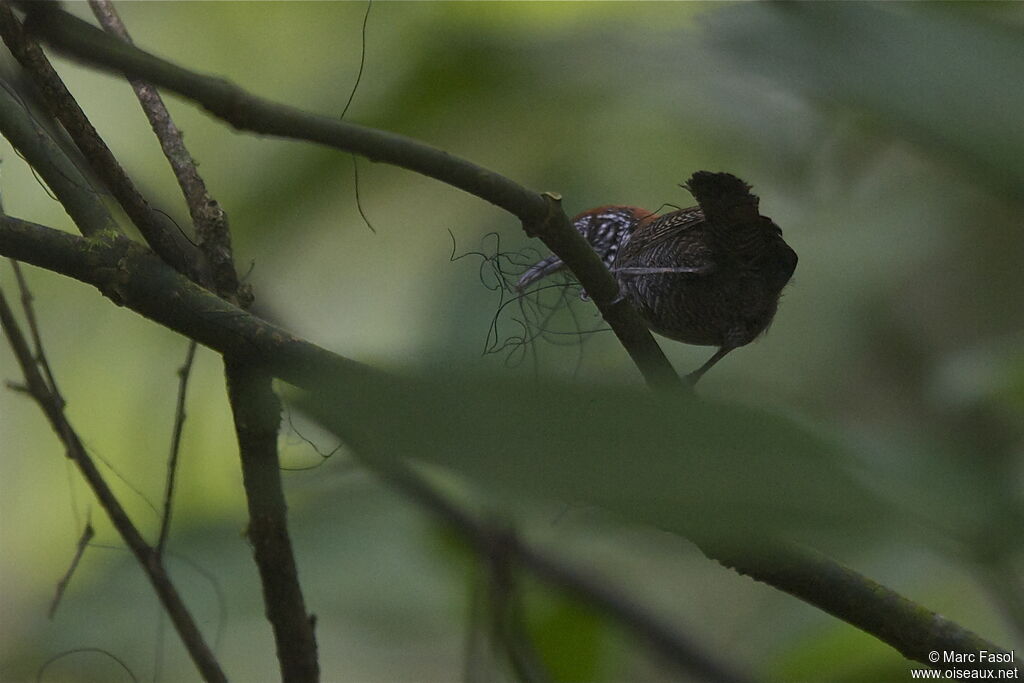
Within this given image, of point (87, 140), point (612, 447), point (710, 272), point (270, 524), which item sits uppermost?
point (710, 272)

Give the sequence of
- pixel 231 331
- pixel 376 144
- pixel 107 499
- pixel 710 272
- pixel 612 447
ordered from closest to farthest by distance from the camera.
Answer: pixel 612 447 < pixel 376 144 < pixel 231 331 < pixel 107 499 < pixel 710 272

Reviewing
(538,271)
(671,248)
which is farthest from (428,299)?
(671,248)

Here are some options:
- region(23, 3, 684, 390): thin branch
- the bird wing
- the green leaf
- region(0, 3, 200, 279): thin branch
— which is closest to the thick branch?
region(0, 3, 200, 279): thin branch

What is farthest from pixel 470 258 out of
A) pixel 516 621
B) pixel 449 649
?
pixel 449 649

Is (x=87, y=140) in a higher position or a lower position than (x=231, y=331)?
higher

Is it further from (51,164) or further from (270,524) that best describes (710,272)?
(51,164)

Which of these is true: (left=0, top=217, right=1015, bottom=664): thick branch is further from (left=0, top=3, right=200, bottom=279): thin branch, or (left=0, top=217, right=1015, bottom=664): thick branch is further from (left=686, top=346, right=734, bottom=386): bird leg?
(left=686, top=346, right=734, bottom=386): bird leg

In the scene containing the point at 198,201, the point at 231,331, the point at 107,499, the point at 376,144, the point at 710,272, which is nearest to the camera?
the point at 376,144

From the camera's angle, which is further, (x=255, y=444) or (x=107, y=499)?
(x=107, y=499)
